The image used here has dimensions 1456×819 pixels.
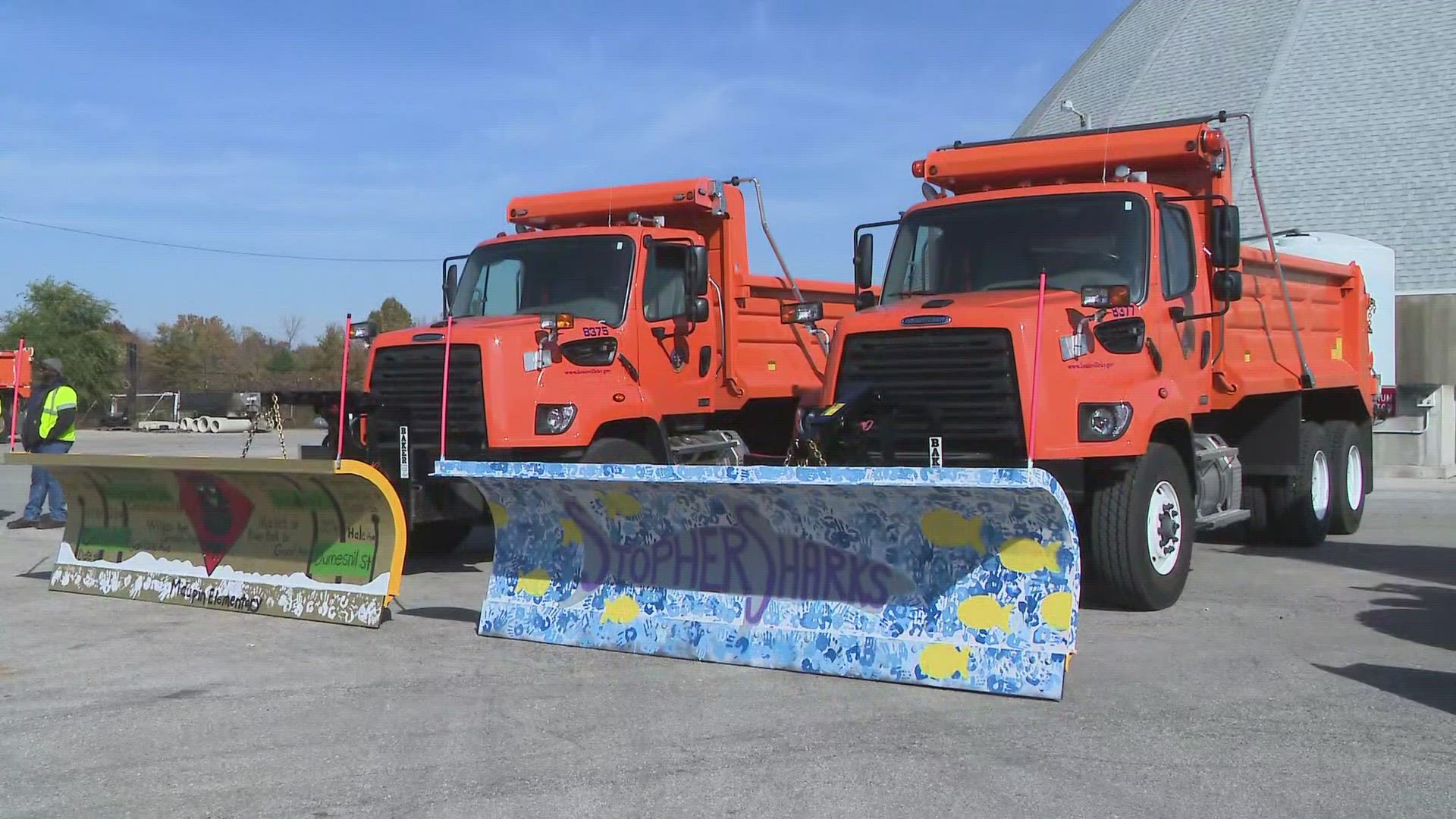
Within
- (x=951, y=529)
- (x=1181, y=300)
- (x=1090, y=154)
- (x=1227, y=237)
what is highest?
(x=1090, y=154)

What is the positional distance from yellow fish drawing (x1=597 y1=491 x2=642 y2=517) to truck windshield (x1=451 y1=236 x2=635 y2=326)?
10.7 ft

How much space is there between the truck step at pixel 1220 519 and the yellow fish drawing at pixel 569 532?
4873mm

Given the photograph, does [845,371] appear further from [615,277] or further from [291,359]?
[291,359]

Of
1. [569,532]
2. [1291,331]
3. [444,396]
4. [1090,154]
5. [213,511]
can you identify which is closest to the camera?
[569,532]

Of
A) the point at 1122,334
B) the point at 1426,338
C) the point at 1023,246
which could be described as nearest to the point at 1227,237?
the point at 1122,334

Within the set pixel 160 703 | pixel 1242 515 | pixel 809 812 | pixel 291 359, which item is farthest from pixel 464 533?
pixel 291 359

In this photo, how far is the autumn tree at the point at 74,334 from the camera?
57.4m

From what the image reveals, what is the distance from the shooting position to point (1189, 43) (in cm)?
4150

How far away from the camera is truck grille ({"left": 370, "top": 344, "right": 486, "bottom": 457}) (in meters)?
9.95

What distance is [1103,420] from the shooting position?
27.1 ft

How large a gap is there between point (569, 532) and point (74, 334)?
57.6m

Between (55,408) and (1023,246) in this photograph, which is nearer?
(1023,246)

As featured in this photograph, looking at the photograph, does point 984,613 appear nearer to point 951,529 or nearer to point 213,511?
point 951,529

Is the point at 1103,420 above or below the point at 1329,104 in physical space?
below
